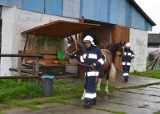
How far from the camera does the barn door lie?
18.3 meters

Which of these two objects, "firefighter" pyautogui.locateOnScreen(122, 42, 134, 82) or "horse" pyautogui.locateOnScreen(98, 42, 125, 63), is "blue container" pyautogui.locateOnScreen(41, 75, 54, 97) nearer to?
"horse" pyautogui.locateOnScreen(98, 42, 125, 63)

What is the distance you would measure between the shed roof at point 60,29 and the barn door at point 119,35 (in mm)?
4789

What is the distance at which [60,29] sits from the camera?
1297 cm

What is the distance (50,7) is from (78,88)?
12.6 feet

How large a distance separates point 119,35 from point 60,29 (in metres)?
6.25

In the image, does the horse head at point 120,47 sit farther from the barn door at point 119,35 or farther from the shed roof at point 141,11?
the shed roof at point 141,11

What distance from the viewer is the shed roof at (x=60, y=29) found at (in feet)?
39.1

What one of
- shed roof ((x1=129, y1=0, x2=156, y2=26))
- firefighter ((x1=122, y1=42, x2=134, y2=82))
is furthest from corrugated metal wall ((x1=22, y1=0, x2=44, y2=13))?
shed roof ((x1=129, y1=0, x2=156, y2=26))

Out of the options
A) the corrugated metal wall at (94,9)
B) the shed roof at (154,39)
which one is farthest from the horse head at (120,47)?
the shed roof at (154,39)

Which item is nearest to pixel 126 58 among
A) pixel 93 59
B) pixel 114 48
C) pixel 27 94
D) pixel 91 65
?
pixel 114 48

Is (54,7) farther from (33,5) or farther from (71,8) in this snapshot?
(33,5)

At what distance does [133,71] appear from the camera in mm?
20141

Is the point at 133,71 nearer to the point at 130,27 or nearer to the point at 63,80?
the point at 130,27

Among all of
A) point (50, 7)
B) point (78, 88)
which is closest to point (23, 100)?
point (78, 88)
